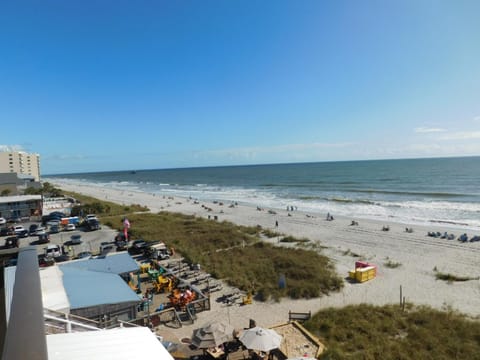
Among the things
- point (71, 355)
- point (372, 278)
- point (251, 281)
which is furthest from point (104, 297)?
point (372, 278)

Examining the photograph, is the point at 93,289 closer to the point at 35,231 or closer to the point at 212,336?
the point at 212,336

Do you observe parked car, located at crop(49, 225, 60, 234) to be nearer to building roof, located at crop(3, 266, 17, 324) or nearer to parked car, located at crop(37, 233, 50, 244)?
parked car, located at crop(37, 233, 50, 244)

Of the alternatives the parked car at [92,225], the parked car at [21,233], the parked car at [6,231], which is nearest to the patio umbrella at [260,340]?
the parked car at [92,225]

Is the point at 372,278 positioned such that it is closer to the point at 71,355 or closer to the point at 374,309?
the point at 374,309

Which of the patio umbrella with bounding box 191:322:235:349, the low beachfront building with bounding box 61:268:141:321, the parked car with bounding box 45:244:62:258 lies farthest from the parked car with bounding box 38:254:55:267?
the patio umbrella with bounding box 191:322:235:349

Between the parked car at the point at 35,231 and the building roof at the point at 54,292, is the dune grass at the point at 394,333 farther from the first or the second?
the parked car at the point at 35,231
